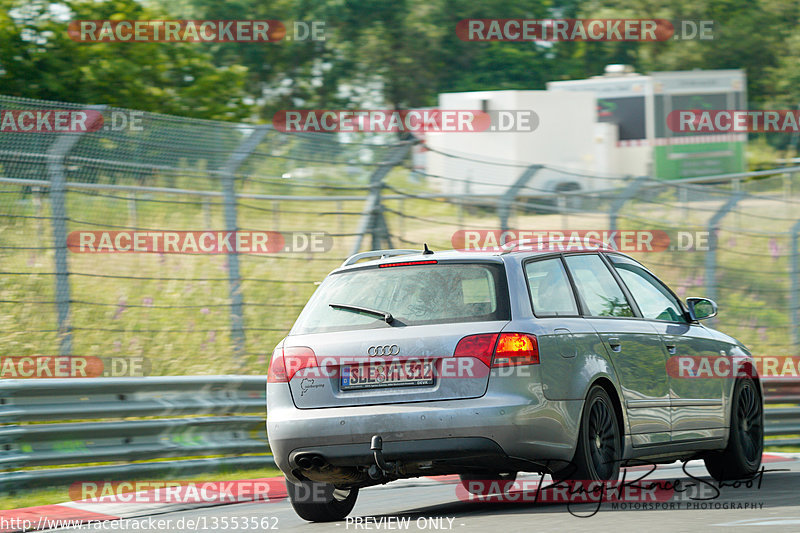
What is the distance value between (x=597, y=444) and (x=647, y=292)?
1.70 metres

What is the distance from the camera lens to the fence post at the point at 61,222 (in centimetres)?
1117

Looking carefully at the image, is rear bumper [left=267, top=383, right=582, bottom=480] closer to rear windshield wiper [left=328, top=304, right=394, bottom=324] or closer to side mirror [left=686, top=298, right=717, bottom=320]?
rear windshield wiper [left=328, top=304, right=394, bottom=324]

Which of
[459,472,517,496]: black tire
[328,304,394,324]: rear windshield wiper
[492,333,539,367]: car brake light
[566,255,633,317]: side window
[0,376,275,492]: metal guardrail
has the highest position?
[328,304,394,324]: rear windshield wiper

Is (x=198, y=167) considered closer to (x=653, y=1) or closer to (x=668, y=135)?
(x=668, y=135)

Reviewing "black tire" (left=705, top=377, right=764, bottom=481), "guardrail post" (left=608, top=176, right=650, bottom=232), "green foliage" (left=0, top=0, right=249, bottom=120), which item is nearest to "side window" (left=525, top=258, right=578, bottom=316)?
"black tire" (left=705, top=377, right=764, bottom=481)

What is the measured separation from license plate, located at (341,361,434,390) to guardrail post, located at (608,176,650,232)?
27.2 feet

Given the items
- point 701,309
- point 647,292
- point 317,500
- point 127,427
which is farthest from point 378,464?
point 127,427

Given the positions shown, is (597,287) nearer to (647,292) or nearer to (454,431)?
(647,292)

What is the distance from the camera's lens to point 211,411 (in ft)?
35.0

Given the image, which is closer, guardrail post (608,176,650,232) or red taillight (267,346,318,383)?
red taillight (267,346,318,383)

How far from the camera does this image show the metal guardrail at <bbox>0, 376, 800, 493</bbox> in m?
9.41

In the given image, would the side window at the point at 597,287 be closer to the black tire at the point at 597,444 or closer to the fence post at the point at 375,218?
the black tire at the point at 597,444

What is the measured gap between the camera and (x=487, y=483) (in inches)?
389

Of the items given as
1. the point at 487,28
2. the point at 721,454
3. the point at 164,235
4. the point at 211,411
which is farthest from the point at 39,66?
the point at 487,28
